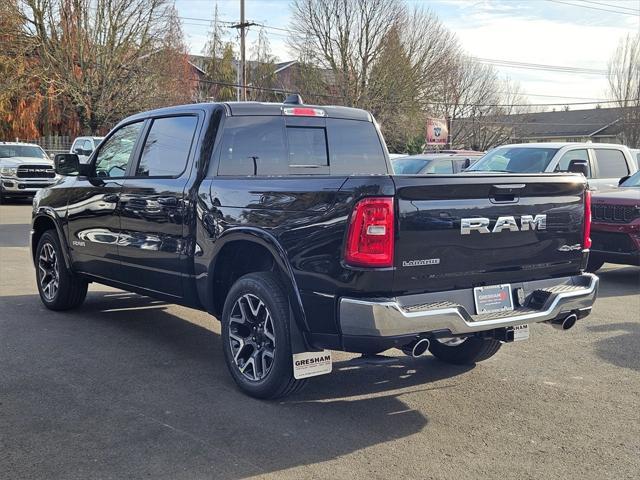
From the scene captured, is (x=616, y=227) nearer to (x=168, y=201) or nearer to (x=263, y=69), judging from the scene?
(x=168, y=201)

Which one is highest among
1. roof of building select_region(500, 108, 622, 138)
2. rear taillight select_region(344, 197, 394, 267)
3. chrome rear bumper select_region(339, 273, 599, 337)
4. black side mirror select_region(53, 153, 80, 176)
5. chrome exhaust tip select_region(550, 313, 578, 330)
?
roof of building select_region(500, 108, 622, 138)

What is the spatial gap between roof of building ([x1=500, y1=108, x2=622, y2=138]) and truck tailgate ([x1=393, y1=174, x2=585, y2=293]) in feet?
178

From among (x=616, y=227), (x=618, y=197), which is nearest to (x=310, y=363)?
(x=616, y=227)

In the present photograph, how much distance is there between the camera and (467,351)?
5695 millimetres

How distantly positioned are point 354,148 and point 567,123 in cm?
6841

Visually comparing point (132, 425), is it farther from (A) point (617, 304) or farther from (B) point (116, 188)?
(A) point (617, 304)

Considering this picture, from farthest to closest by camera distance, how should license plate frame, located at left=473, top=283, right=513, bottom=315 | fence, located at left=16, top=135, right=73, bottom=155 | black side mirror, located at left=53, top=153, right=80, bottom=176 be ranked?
1. fence, located at left=16, top=135, right=73, bottom=155
2. black side mirror, located at left=53, top=153, right=80, bottom=176
3. license plate frame, located at left=473, top=283, right=513, bottom=315

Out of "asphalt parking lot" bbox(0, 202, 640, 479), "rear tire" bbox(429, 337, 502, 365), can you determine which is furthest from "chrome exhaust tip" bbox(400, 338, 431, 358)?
"rear tire" bbox(429, 337, 502, 365)

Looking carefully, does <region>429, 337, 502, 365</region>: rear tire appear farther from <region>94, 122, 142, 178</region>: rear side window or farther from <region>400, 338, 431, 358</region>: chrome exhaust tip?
<region>94, 122, 142, 178</region>: rear side window

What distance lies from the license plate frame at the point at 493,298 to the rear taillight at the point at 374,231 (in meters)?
0.70

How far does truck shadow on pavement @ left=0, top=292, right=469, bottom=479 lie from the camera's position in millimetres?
3920

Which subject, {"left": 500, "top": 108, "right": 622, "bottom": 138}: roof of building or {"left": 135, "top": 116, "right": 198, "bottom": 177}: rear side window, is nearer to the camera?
{"left": 135, "top": 116, "right": 198, "bottom": 177}: rear side window

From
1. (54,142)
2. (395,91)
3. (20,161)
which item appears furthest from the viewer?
(395,91)

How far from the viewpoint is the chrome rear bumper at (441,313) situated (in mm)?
4059
